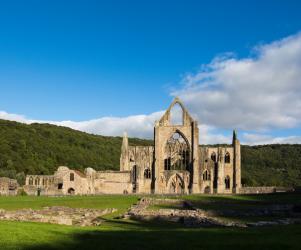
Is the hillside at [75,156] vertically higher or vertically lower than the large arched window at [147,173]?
higher

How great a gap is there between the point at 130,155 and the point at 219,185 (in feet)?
55.7

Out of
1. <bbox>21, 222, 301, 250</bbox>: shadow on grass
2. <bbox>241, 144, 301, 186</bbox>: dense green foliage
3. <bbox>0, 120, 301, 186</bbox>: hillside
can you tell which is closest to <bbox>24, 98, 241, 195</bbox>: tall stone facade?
<bbox>0, 120, 301, 186</bbox>: hillside

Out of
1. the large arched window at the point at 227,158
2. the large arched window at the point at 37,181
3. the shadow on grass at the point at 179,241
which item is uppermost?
the large arched window at the point at 227,158

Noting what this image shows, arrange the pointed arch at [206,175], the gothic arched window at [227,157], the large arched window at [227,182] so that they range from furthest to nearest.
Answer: the gothic arched window at [227,157]
the large arched window at [227,182]
the pointed arch at [206,175]

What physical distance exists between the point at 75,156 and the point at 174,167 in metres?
42.4

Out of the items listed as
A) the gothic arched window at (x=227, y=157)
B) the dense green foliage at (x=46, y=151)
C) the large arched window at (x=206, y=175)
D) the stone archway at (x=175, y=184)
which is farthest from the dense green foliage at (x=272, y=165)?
the dense green foliage at (x=46, y=151)

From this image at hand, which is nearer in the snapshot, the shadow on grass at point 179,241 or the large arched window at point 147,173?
the shadow on grass at point 179,241

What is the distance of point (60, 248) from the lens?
48.9 feet

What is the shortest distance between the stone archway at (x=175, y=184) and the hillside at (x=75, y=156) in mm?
29229

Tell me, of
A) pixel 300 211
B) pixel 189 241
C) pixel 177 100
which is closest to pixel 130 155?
pixel 177 100

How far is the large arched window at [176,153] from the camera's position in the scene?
8363cm

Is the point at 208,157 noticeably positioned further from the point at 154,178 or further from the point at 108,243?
the point at 108,243

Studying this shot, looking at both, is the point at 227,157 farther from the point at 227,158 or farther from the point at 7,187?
the point at 7,187

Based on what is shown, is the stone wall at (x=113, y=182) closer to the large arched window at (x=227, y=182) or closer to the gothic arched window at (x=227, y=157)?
the large arched window at (x=227, y=182)
